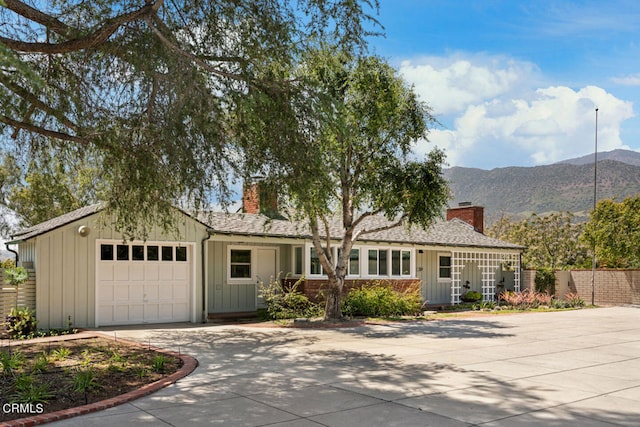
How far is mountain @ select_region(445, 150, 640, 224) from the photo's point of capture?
91325 millimetres

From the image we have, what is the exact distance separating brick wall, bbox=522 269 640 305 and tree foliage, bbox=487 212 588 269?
9342mm

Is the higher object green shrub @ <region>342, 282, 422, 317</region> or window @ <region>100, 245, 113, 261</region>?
window @ <region>100, 245, 113, 261</region>

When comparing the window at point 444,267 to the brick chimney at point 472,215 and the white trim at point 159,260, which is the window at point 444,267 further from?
the white trim at point 159,260

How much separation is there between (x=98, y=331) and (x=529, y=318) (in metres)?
14.0

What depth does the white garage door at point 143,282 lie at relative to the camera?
15.9m

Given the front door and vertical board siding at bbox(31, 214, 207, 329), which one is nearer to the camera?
vertical board siding at bbox(31, 214, 207, 329)

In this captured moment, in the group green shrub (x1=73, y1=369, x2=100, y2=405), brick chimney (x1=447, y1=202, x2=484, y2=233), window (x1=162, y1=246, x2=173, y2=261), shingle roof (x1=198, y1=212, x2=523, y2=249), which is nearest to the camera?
green shrub (x1=73, y1=369, x2=100, y2=405)

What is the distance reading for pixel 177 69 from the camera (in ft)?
29.0

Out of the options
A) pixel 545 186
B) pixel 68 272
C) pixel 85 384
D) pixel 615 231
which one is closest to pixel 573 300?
pixel 615 231

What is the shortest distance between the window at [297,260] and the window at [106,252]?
6588 millimetres

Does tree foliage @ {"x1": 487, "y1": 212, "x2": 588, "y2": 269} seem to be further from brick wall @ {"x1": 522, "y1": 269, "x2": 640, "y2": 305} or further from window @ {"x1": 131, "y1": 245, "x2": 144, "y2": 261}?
window @ {"x1": 131, "y1": 245, "x2": 144, "y2": 261}

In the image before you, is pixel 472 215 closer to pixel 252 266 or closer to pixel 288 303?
pixel 252 266

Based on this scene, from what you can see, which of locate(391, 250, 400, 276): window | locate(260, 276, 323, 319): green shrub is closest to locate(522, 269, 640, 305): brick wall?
locate(391, 250, 400, 276): window

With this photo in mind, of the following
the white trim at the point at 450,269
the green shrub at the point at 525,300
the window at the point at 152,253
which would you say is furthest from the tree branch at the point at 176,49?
the green shrub at the point at 525,300
